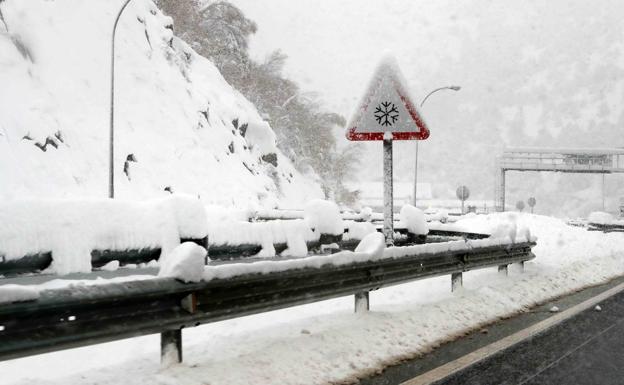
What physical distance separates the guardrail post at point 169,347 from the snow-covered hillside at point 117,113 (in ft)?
59.3

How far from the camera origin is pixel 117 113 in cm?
2992

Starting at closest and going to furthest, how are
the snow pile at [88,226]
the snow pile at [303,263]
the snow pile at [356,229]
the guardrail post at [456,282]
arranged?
the snow pile at [303,263], the snow pile at [88,226], the guardrail post at [456,282], the snow pile at [356,229]

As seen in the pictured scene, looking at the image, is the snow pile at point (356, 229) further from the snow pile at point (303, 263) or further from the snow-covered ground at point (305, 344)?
the snow pile at point (303, 263)

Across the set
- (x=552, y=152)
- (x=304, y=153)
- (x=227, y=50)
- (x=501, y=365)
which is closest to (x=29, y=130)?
(x=501, y=365)

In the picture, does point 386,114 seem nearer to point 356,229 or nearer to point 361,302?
point 361,302

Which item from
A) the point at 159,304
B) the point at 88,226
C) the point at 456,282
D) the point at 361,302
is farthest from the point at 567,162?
the point at 159,304

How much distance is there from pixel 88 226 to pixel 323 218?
13.0 feet

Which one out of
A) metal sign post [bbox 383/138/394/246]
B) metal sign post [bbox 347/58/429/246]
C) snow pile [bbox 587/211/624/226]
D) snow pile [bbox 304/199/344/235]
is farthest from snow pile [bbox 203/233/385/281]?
snow pile [bbox 587/211/624/226]

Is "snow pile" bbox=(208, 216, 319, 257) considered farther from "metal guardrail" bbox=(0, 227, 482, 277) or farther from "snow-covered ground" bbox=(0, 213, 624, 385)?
"snow-covered ground" bbox=(0, 213, 624, 385)

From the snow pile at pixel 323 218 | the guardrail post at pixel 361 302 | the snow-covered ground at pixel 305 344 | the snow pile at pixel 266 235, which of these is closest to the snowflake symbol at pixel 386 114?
the snow pile at pixel 323 218

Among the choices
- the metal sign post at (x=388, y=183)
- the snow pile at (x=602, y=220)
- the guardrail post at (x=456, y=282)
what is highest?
the metal sign post at (x=388, y=183)

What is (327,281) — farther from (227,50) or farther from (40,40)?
(227,50)

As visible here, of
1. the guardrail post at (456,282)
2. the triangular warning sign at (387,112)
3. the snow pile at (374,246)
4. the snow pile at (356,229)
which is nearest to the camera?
the snow pile at (374,246)

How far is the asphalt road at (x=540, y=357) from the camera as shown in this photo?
4.80m
